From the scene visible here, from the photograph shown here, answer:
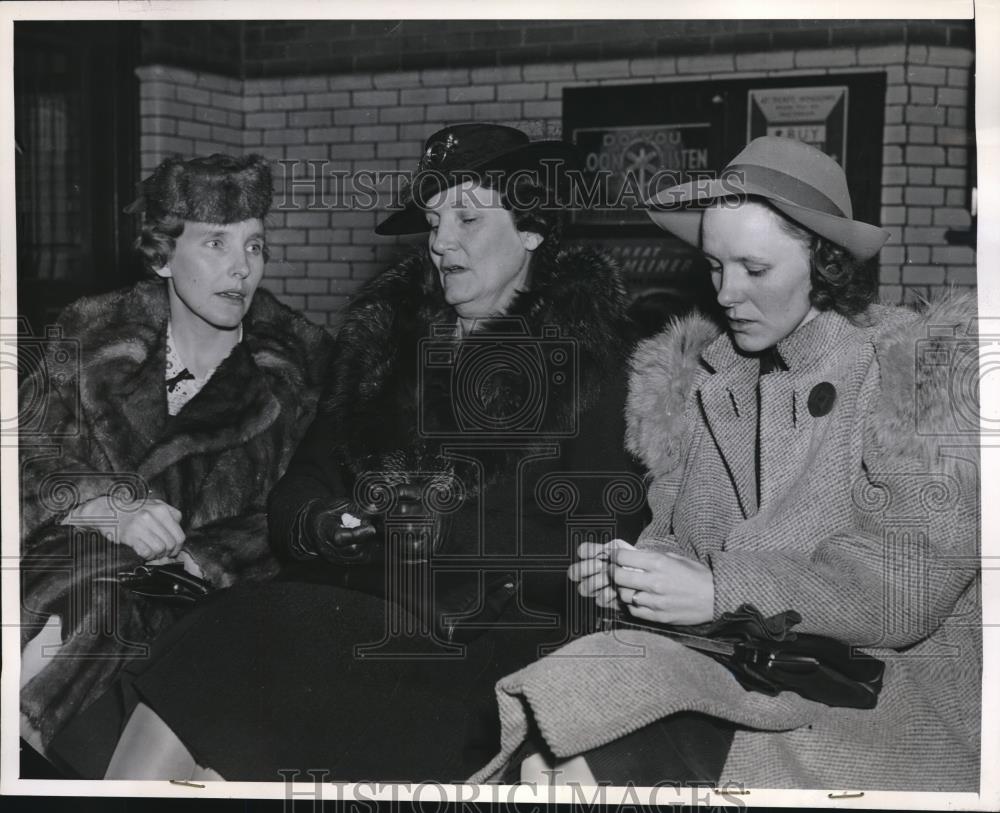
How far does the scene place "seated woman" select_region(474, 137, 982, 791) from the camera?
114 inches

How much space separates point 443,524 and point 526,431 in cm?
40

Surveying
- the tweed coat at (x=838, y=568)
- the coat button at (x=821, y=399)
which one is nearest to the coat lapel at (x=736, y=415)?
the tweed coat at (x=838, y=568)

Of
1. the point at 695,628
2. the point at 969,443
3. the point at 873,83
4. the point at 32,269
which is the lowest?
the point at 695,628

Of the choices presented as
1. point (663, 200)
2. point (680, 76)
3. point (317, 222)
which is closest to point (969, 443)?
point (663, 200)

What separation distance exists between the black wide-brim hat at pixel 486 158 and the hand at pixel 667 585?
1243mm

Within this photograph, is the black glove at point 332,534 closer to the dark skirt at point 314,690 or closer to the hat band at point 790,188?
the dark skirt at point 314,690

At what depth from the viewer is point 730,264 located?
3.11 metres

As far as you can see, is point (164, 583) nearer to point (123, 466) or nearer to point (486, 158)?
point (123, 466)

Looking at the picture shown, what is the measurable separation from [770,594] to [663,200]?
120cm

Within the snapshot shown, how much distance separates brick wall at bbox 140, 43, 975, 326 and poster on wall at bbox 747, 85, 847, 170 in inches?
3.7

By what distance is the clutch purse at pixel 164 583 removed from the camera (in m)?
3.53

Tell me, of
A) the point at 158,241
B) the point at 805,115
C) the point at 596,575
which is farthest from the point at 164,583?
the point at 805,115

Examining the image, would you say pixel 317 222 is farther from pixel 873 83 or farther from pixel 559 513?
pixel 873 83

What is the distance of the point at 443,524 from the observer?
11.4 feet
